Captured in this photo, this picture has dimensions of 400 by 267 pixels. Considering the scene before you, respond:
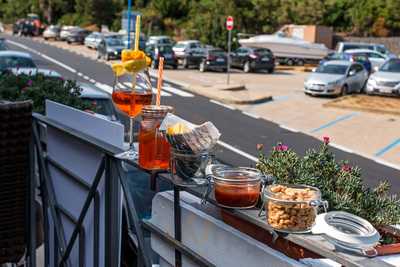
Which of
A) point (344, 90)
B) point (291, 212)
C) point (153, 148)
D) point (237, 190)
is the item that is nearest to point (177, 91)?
point (344, 90)

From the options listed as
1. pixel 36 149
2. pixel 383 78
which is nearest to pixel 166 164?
pixel 36 149

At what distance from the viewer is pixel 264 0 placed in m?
50.5

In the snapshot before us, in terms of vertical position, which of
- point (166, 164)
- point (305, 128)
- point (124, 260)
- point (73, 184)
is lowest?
point (305, 128)

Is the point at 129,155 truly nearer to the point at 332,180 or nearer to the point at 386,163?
the point at 332,180

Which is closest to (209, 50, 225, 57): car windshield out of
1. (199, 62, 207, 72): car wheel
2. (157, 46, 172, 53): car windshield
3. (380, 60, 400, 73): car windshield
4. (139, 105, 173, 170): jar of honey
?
(199, 62, 207, 72): car wheel

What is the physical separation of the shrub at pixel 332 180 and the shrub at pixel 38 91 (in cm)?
364

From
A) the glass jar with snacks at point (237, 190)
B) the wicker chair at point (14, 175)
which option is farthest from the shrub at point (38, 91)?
the glass jar with snacks at point (237, 190)

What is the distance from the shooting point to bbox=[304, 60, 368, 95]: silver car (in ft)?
73.5

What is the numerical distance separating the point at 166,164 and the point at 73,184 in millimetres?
1318

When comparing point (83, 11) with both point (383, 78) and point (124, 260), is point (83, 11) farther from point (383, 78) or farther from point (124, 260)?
point (124, 260)

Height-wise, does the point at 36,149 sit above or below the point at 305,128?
above

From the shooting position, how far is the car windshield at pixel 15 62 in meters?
15.4

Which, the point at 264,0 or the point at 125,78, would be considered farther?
the point at 264,0

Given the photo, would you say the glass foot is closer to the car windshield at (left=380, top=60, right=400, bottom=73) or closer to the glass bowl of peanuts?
the glass bowl of peanuts
